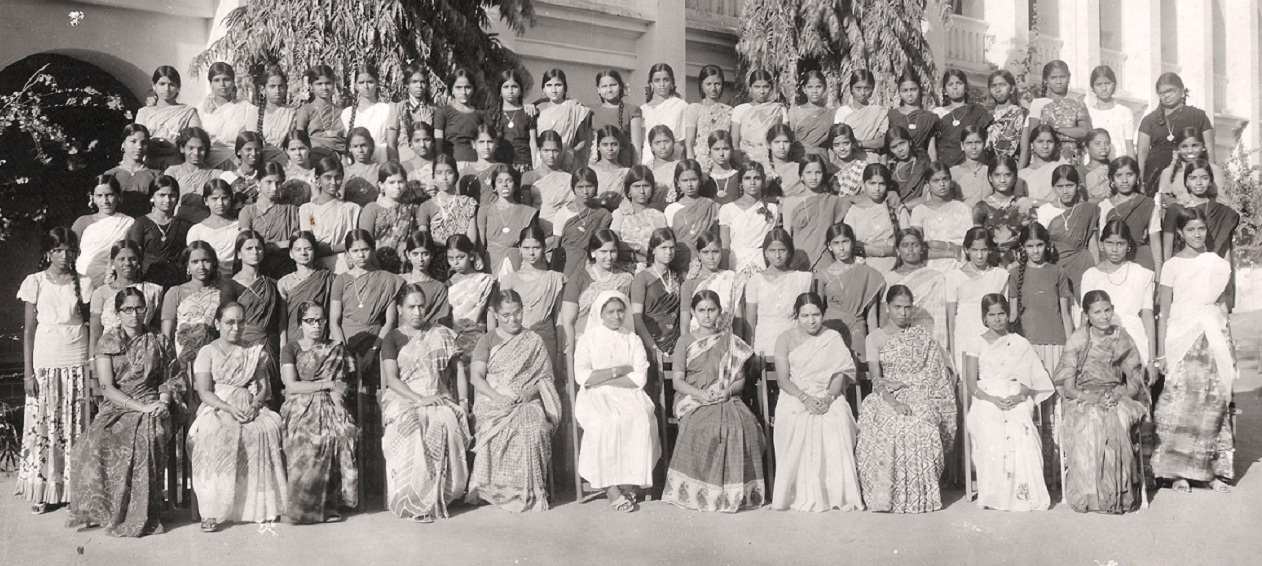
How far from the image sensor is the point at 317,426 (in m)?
6.35

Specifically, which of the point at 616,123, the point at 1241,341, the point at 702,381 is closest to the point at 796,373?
the point at 702,381

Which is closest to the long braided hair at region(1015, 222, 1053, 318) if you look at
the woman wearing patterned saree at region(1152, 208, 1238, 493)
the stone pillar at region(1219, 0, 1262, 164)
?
the woman wearing patterned saree at region(1152, 208, 1238, 493)

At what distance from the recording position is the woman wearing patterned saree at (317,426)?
6238mm

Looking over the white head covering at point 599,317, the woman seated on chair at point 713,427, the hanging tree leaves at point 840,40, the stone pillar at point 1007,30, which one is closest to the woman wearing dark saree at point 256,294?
the white head covering at point 599,317

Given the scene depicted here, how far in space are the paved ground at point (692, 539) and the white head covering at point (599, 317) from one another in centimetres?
102

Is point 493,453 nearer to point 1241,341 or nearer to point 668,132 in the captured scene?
point 668,132

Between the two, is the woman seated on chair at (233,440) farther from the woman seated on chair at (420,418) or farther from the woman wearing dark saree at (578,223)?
the woman wearing dark saree at (578,223)

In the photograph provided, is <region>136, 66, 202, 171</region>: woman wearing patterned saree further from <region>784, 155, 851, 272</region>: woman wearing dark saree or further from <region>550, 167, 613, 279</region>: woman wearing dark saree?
<region>784, 155, 851, 272</region>: woman wearing dark saree

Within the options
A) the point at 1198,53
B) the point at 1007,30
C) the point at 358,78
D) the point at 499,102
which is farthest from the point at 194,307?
the point at 1198,53

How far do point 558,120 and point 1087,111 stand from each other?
402 cm

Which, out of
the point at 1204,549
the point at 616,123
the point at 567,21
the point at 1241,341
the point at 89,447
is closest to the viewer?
the point at 1204,549

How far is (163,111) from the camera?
8469mm

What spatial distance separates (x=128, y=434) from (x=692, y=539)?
298 centimetres

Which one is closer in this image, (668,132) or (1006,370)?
(1006,370)
